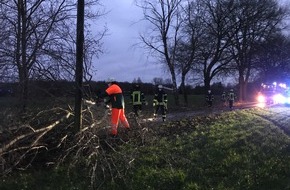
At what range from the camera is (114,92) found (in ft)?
47.5

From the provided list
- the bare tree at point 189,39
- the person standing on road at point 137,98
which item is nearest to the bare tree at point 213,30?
the bare tree at point 189,39

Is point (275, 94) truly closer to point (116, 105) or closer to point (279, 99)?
point (279, 99)

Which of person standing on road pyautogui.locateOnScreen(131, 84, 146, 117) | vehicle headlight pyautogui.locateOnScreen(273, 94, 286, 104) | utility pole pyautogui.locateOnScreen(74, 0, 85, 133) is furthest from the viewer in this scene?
vehicle headlight pyautogui.locateOnScreen(273, 94, 286, 104)

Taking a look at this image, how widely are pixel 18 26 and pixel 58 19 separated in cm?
151

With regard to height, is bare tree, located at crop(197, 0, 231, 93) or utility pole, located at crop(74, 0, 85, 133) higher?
bare tree, located at crop(197, 0, 231, 93)

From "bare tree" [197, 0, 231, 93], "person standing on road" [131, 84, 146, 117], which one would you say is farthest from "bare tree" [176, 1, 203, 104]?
"person standing on road" [131, 84, 146, 117]

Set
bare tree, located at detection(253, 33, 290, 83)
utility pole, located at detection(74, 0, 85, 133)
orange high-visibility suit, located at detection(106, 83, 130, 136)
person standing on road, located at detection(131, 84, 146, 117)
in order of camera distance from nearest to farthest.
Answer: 1. utility pole, located at detection(74, 0, 85, 133)
2. orange high-visibility suit, located at detection(106, 83, 130, 136)
3. person standing on road, located at detection(131, 84, 146, 117)
4. bare tree, located at detection(253, 33, 290, 83)

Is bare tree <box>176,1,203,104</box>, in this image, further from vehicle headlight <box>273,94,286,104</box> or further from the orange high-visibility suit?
the orange high-visibility suit

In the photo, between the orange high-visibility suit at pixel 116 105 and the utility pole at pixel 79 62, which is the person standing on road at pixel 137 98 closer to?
the orange high-visibility suit at pixel 116 105

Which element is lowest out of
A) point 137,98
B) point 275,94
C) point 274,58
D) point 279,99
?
point 279,99

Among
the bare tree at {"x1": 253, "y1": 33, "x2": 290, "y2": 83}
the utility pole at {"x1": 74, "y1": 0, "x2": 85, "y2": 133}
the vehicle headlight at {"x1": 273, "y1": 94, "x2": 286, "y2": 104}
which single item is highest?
the bare tree at {"x1": 253, "y1": 33, "x2": 290, "y2": 83}

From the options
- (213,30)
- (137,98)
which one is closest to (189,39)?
(213,30)

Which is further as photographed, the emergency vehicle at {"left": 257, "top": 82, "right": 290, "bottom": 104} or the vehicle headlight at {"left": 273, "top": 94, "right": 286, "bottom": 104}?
the vehicle headlight at {"left": 273, "top": 94, "right": 286, "bottom": 104}

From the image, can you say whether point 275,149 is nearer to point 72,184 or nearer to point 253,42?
point 72,184
